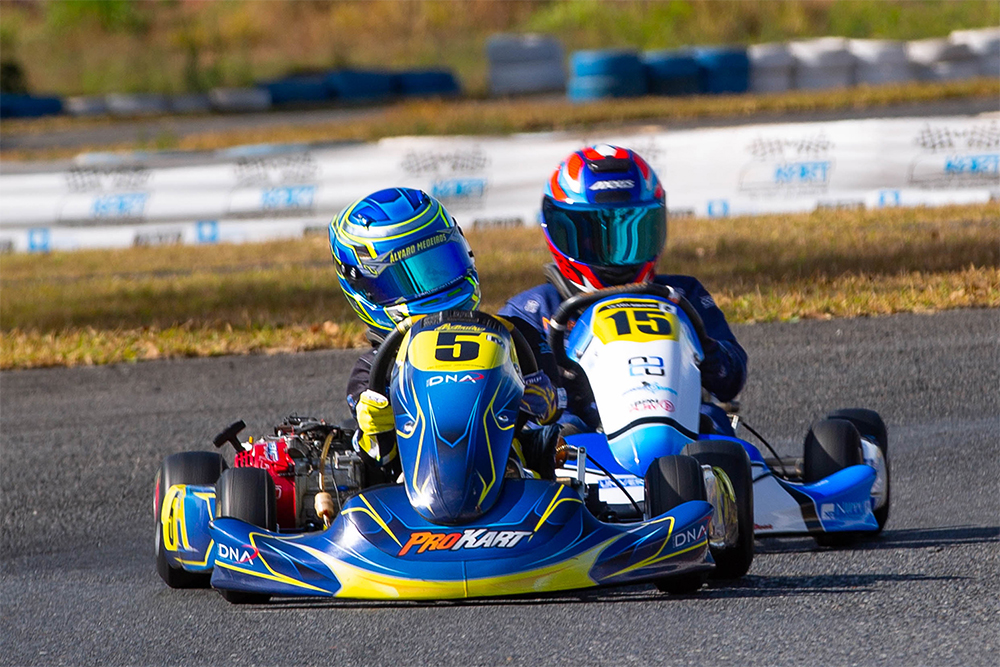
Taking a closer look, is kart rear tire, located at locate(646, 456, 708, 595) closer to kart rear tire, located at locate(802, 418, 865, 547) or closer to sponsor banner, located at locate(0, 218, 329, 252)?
kart rear tire, located at locate(802, 418, 865, 547)

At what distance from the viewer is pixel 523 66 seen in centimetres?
2547

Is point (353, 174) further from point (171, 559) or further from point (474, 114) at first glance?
point (171, 559)

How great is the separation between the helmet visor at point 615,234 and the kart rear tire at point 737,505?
3.97ft

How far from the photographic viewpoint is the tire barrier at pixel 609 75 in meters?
21.4

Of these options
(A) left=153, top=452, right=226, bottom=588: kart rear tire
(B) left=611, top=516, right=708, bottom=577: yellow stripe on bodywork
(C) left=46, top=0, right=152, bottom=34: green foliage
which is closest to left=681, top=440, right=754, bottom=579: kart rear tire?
(B) left=611, top=516, right=708, bottom=577: yellow stripe on bodywork

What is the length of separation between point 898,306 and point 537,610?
4.93 metres

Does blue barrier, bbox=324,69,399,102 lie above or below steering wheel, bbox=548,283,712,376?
above

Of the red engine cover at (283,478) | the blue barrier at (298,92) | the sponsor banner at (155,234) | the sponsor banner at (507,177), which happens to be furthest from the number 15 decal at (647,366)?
the blue barrier at (298,92)

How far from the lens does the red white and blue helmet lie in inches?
192

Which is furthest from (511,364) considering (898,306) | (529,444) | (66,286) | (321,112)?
(321,112)

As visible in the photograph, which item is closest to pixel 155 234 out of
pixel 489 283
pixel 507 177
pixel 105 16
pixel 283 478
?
pixel 507 177

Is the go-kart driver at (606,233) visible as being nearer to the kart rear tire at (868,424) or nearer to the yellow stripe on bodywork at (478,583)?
the kart rear tire at (868,424)

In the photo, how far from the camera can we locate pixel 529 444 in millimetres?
4062

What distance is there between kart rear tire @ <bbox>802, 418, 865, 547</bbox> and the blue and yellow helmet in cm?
116
